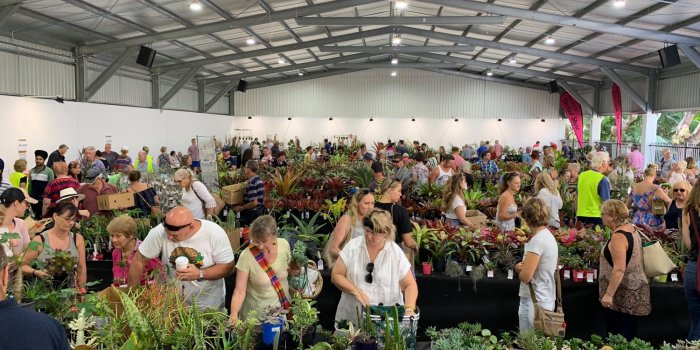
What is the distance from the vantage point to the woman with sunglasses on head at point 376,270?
2844mm

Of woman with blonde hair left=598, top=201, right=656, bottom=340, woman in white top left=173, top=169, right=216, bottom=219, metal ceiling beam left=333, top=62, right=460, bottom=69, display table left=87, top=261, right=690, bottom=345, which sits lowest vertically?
display table left=87, top=261, right=690, bottom=345

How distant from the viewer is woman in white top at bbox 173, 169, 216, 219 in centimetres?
512

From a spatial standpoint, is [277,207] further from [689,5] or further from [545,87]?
[545,87]

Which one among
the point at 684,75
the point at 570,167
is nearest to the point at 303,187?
the point at 570,167

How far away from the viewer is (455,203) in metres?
5.12

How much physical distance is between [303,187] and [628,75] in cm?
1349

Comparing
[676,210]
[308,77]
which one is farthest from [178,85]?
[676,210]

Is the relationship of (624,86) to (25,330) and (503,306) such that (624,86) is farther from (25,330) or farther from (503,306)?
(25,330)

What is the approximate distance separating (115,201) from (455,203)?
329 cm

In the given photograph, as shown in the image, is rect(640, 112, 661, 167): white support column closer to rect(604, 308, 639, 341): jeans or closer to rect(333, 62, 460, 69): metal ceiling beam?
rect(333, 62, 460, 69): metal ceiling beam

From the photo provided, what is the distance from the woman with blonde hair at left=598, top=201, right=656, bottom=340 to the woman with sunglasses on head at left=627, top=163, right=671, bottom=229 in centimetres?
238

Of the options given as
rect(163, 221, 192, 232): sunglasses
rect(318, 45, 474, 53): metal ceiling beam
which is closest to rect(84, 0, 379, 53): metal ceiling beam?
rect(318, 45, 474, 53): metal ceiling beam

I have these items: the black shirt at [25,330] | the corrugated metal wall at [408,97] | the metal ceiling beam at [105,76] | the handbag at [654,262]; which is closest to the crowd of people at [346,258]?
the handbag at [654,262]

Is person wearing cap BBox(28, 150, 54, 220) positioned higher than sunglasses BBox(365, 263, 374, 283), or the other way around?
person wearing cap BBox(28, 150, 54, 220)
